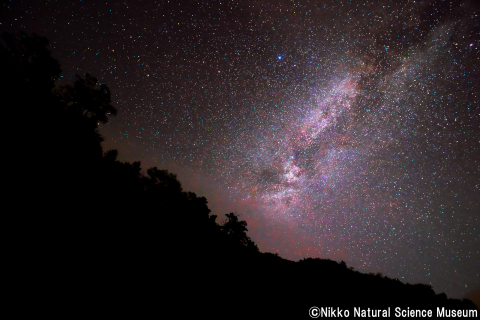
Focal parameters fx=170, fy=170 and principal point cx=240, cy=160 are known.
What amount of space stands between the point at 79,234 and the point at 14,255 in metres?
1.72

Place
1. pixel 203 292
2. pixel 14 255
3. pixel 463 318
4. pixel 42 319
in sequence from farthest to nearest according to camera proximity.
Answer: pixel 463 318 → pixel 203 292 → pixel 14 255 → pixel 42 319

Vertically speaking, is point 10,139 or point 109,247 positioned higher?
point 10,139

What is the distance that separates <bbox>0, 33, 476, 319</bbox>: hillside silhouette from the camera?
5.62 m

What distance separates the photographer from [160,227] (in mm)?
11180

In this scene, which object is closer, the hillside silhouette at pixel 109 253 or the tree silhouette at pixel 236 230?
the hillside silhouette at pixel 109 253

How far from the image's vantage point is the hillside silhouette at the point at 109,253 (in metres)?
5.62

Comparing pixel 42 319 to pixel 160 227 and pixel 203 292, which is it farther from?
pixel 160 227

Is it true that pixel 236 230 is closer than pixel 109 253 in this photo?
No

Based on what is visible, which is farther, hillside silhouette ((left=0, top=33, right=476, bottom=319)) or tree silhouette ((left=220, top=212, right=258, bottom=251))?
tree silhouette ((left=220, top=212, right=258, bottom=251))

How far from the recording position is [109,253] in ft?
22.8

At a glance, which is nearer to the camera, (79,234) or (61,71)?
(79,234)

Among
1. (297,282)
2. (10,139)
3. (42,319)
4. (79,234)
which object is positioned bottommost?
(42,319)

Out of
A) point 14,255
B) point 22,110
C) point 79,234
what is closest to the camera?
point 14,255

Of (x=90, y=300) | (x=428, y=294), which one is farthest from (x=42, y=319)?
(x=428, y=294)
